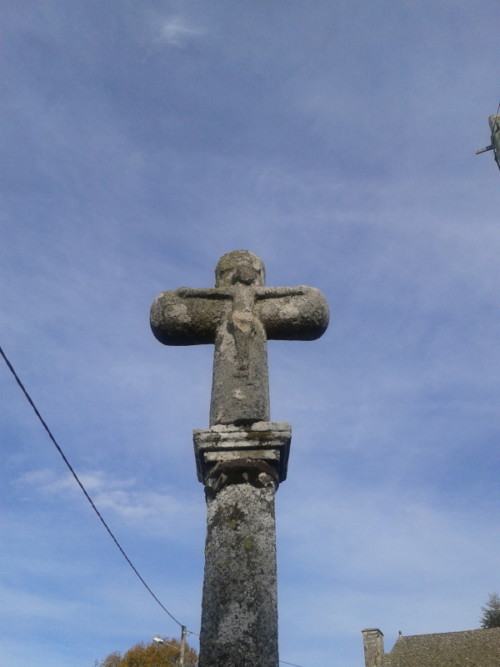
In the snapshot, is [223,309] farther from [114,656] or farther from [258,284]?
[114,656]

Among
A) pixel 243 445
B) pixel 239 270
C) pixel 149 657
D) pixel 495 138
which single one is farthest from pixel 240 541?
pixel 149 657

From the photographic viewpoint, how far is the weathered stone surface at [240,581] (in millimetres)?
3242

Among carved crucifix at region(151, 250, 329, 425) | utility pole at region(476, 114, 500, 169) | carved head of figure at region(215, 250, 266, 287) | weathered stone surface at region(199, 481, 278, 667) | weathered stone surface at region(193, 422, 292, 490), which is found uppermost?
utility pole at region(476, 114, 500, 169)

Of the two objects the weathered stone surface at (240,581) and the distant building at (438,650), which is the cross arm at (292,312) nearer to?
the weathered stone surface at (240,581)

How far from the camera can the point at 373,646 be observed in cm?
2745

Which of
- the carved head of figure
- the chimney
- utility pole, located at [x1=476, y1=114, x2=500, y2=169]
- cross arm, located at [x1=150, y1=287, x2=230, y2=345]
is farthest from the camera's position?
the chimney

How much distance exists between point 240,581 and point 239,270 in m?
2.36

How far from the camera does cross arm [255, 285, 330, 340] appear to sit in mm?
4605

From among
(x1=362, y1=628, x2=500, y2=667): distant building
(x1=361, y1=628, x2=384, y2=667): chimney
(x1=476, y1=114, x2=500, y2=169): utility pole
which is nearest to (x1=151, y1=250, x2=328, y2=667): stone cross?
(x1=476, y1=114, x2=500, y2=169): utility pole

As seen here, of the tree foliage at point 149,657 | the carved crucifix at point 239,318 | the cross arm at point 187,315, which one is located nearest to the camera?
the carved crucifix at point 239,318

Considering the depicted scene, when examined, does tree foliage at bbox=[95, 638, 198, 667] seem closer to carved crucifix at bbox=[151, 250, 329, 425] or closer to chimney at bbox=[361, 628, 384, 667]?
chimney at bbox=[361, 628, 384, 667]

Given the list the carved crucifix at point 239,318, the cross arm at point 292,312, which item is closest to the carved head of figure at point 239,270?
the carved crucifix at point 239,318

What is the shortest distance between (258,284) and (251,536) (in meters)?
2.05

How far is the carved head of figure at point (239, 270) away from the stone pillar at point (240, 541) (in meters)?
1.35
